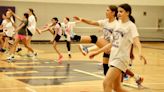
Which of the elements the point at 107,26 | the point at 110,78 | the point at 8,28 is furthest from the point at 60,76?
the point at 8,28

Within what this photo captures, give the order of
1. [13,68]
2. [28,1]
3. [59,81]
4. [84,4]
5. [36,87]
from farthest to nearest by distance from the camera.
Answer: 1. [84,4]
2. [28,1]
3. [13,68]
4. [59,81]
5. [36,87]

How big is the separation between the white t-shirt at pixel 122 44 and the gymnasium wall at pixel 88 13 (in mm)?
23695

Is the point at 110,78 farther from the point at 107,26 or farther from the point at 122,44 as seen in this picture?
the point at 107,26

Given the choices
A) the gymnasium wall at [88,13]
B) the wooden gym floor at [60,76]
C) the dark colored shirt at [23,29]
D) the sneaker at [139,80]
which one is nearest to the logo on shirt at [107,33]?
the wooden gym floor at [60,76]

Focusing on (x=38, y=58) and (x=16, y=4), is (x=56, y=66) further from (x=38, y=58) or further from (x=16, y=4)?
(x=16, y=4)

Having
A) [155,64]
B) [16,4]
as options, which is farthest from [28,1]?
[155,64]

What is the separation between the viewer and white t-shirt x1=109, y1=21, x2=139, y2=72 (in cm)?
789

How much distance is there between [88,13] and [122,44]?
2591cm

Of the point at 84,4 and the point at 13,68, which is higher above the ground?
the point at 84,4

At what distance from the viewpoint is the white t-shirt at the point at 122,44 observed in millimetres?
7887

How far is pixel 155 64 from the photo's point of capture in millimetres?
18688

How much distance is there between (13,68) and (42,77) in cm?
258

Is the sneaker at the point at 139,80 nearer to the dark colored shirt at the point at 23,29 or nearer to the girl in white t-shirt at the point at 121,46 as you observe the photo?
the girl in white t-shirt at the point at 121,46

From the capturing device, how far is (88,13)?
33.7 m
